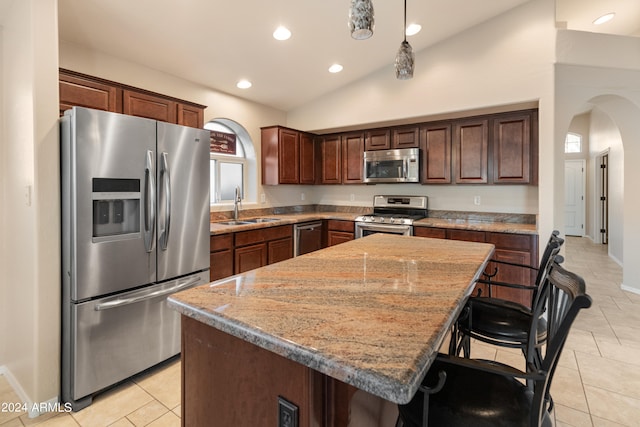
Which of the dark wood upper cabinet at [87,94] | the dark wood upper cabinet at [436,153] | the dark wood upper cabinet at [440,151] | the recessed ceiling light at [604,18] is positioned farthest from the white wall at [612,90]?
the dark wood upper cabinet at [87,94]

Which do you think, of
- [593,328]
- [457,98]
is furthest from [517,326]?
[457,98]

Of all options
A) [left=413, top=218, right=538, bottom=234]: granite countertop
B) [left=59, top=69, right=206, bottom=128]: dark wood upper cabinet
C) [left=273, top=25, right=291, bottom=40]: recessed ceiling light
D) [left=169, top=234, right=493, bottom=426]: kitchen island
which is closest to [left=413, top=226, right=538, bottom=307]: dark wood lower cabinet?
[left=413, top=218, right=538, bottom=234]: granite countertop

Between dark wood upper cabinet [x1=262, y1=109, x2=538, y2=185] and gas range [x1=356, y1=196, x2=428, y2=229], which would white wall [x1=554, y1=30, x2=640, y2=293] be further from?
gas range [x1=356, y1=196, x2=428, y2=229]

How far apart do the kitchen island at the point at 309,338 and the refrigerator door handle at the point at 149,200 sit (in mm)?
1171

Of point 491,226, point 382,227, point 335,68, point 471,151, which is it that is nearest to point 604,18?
point 471,151

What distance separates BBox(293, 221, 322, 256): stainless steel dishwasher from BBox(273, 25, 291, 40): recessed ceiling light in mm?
2145

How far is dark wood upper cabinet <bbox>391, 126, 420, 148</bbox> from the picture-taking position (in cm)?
415

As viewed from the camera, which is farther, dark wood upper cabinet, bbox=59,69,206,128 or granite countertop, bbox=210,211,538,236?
granite countertop, bbox=210,211,538,236

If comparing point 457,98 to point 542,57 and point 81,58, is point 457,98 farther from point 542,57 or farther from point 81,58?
point 81,58

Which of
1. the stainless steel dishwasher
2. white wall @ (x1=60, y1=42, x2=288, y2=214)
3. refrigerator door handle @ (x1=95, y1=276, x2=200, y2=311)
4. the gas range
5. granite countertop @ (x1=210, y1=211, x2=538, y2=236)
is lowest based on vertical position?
refrigerator door handle @ (x1=95, y1=276, x2=200, y2=311)

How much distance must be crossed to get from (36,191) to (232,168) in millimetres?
2545

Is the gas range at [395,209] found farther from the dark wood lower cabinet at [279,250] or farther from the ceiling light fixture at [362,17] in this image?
the ceiling light fixture at [362,17]

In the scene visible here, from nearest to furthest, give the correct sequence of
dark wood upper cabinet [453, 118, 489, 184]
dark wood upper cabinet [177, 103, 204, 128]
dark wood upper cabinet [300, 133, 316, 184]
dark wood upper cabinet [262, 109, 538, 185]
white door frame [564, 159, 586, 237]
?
dark wood upper cabinet [177, 103, 204, 128], dark wood upper cabinet [262, 109, 538, 185], dark wood upper cabinet [453, 118, 489, 184], dark wood upper cabinet [300, 133, 316, 184], white door frame [564, 159, 586, 237]

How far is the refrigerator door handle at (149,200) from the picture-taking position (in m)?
2.22
